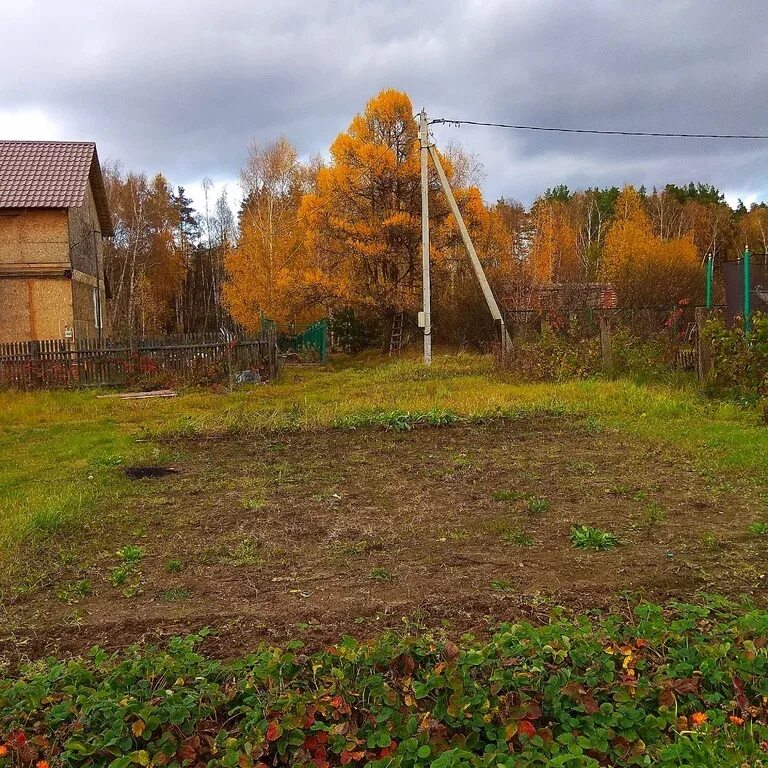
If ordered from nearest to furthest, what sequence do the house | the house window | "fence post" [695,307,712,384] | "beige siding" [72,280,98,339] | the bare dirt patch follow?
the bare dirt patch
"fence post" [695,307,712,384]
the house
"beige siding" [72,280,98,339]
the house window

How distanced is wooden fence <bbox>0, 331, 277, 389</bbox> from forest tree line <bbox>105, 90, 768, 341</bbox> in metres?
8.60

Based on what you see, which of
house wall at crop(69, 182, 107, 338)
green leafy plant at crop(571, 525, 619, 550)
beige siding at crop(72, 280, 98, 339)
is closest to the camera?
green leafy plant at crop(571, 525, 619, 550)

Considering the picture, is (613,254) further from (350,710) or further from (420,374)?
(350,710)

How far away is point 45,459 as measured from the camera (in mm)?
8242

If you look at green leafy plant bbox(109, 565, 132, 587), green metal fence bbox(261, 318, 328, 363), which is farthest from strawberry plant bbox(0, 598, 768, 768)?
green metal fence bbox(261, 318, 328, 363)

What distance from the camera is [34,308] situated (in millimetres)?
19844

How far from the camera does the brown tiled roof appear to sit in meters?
19.7

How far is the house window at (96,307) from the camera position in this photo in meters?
23.5

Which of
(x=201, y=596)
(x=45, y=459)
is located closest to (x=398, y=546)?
(x=201, y=596)

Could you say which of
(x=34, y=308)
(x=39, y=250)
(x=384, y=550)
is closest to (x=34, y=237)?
(x=39, y=250)

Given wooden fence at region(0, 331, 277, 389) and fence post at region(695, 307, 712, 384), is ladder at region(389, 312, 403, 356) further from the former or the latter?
fence post at region(695, 307, 712, 384)

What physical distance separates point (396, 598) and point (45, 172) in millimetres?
20809

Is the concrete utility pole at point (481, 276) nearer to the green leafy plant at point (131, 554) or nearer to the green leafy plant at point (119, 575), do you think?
the green leafy plant at point (131, 554)

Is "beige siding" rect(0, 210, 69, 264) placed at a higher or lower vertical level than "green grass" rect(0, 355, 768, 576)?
higher
